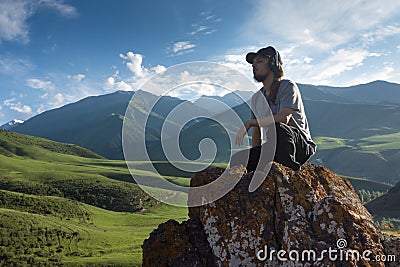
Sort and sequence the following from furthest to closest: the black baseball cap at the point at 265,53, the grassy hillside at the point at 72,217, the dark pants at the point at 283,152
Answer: the grassy hillside at the point at 72,217 < the black baseball cap at the point at 265,53 < the dark pants at the point at 283,152

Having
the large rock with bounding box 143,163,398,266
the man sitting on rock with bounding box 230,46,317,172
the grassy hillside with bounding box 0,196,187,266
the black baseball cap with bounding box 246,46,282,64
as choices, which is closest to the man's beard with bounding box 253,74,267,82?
the man sitting on rock with bounding box 230,46,317,172

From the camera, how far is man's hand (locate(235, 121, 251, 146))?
725 cm

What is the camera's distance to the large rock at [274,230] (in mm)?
5348

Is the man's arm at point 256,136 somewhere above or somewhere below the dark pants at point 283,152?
above

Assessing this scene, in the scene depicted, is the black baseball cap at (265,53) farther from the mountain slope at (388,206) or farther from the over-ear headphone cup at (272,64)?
the mountain slope at (388,206)

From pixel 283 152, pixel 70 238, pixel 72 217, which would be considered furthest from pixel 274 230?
pixel 72 217

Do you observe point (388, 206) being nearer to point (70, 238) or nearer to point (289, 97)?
point (70, 238)

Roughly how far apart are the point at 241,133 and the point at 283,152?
1.18 metres

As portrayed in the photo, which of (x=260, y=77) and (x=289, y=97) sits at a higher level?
(x=260, y=77)

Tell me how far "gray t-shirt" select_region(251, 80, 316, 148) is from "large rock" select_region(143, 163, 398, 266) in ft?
3.42

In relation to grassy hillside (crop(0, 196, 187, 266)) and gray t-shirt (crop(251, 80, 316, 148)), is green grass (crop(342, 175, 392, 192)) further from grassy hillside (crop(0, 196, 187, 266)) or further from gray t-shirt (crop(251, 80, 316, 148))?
gray t-shirt (crop(251, 80, 316, 148))

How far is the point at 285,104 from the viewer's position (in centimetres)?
694

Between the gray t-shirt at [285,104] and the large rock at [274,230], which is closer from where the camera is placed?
the large rock at [274,230]

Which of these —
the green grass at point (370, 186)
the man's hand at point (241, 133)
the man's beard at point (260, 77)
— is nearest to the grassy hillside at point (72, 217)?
the man's hand at point (241, 133)
